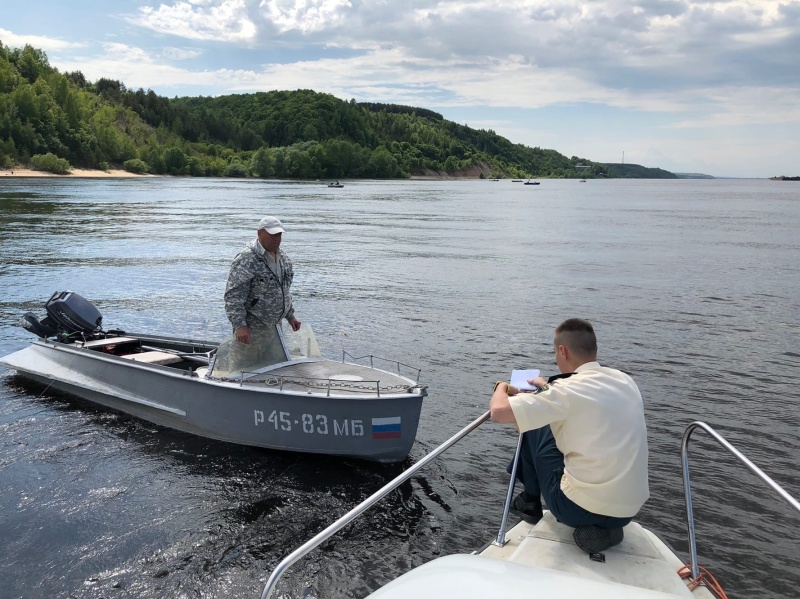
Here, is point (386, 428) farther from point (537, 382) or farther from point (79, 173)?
point (79, 173)

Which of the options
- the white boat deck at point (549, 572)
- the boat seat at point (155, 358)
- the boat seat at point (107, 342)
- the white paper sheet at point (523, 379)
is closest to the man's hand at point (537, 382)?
the white paper sheet at point (523, 379)

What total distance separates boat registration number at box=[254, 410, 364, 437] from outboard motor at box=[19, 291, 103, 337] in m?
5.30

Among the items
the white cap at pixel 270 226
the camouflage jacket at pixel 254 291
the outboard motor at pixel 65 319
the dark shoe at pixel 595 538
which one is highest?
the white cap at pixel 270 226

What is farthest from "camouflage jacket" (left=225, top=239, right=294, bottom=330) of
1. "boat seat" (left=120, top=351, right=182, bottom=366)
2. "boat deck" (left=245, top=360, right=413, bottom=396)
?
"boat seat" (left=120, top=351, right=182, bottom=366)

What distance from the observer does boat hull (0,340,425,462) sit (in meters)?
8.22

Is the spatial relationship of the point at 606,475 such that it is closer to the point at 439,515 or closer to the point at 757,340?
the point at 439,515

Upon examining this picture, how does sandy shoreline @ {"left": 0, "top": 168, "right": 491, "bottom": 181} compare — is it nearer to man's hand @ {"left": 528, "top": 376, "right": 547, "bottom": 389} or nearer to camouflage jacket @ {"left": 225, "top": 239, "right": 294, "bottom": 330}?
camouflage jacket @ {"left": 225, "top": 239, "right": 294, "bottom": 330}

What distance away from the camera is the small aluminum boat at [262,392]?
8266mm

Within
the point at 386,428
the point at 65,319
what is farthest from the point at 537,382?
the point at 65,319

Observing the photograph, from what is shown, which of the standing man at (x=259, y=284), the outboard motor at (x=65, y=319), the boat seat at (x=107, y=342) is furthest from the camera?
the outboard motor at (x=65, y=319)

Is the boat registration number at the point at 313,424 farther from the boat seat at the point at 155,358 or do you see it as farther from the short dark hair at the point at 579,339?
the short dark hair at the point at 579,339

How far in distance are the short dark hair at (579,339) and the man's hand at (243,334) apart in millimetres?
5564

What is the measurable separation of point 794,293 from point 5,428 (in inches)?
867

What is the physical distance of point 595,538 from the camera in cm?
408
